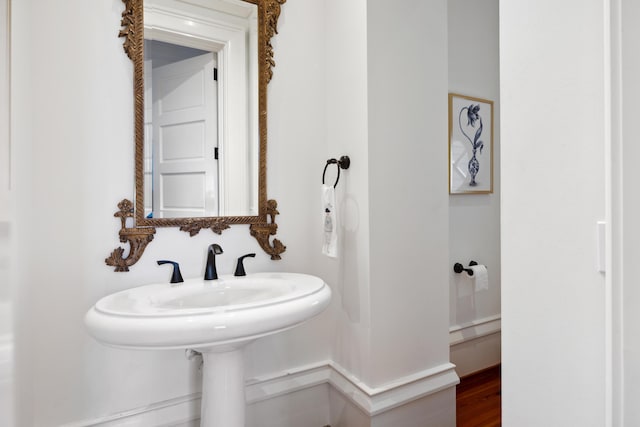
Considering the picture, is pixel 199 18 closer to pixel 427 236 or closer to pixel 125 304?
pixel 125 304

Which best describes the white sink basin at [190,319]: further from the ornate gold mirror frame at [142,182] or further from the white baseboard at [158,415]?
the white baseboard at [158,415]

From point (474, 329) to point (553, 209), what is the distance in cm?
165

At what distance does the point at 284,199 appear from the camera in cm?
171

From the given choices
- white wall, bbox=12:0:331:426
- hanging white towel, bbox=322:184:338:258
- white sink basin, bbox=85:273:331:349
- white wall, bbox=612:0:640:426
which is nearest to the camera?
white wall, bbox=612:0:640:426

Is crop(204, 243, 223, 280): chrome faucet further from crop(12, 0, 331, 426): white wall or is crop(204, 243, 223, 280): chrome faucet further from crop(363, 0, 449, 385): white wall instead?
crop(363, 0, 449, 385): white wall

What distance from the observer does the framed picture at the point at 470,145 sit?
2125mm

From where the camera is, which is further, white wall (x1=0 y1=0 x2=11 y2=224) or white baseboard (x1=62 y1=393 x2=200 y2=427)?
white baseboard (x1=62 y1=393 x2=200 y2=427)

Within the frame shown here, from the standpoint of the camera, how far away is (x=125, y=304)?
42.9 inches

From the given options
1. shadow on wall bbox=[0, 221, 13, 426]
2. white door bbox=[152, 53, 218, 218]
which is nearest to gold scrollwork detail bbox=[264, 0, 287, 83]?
white door bbox=[152, 53, 218, 218]

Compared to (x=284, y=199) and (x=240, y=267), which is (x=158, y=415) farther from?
(x=284, y=199)

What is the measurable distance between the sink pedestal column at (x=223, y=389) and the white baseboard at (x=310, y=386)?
303 millimetres

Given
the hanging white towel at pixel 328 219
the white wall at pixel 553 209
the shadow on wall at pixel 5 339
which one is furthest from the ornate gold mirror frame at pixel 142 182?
the white wall at pixel 553 209

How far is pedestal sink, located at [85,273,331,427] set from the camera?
93cm

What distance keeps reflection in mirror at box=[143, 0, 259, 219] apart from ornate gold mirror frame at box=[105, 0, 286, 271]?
0.02 meters
